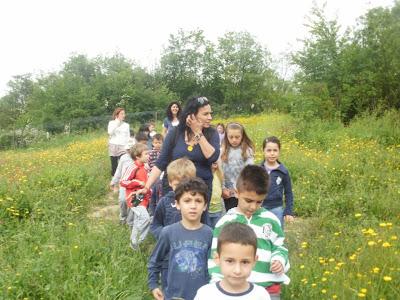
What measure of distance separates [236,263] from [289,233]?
12.6 ft

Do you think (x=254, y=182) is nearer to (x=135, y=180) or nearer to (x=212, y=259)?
(x=212, y=259)

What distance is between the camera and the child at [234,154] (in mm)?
5137

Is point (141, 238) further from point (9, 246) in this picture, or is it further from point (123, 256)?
point (9, 246)

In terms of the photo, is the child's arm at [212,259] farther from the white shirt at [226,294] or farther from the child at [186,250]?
the white shirt at [226,294]

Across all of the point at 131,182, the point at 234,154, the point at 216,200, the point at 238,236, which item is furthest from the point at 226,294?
the point at 131,182

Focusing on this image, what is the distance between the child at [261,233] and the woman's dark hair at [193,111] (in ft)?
4.13

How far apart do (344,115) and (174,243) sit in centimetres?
1219

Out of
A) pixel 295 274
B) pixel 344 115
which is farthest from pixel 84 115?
pixel 295 274

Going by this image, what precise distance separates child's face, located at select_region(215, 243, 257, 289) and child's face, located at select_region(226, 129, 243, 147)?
3.10 metres

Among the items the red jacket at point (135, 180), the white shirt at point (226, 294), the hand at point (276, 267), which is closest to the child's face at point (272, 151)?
the red jacket at point (135, 180)

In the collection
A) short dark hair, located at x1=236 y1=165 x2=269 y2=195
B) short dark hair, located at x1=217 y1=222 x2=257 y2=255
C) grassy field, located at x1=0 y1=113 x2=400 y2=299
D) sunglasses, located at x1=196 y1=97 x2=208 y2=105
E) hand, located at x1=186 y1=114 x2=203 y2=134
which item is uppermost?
sunglasses, located at x1=196 y1=97 x2=208 y2=105

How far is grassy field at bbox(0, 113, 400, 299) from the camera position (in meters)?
3.90

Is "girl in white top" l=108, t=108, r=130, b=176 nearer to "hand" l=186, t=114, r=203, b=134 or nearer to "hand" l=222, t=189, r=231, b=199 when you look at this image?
"hand" l=222, t=189, r=231, b=199

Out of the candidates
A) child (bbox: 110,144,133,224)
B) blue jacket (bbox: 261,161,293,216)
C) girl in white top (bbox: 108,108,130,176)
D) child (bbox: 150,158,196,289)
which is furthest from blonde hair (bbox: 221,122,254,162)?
girl in white top (bbox: 108,108,130,176)
